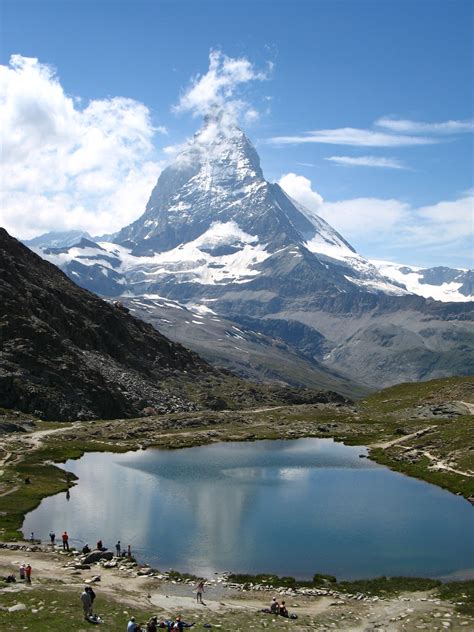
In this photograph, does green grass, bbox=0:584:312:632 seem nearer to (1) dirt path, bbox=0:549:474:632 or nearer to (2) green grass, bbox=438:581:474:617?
(1) dirt path, bbox=0:549:474:632

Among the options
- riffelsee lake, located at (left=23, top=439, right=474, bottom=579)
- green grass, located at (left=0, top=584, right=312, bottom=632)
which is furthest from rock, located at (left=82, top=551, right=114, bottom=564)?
green grass, located at (left=0, top=584, right=312, bottom=632)

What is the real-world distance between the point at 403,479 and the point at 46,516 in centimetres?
5811

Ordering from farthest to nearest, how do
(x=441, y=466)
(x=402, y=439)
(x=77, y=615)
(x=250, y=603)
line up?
1. (x=402, y=439)
2. (x=441, y=466)
3. (x=250, y=603)
4. (x=77, y=615)

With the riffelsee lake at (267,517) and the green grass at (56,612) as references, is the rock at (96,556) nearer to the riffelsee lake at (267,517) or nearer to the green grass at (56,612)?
the riffelsee lake at (267,517)

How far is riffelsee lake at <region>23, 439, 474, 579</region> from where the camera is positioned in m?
72.6

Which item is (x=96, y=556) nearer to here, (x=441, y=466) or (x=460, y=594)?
(x=460, y=594)

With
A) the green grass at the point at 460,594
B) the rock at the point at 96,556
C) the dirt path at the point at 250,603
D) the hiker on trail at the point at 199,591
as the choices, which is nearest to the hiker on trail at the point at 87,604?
the dirt path at the point at 250,603

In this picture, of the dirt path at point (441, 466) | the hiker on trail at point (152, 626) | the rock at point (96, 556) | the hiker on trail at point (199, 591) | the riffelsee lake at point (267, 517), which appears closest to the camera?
the hiker on trail at point (152, 626)

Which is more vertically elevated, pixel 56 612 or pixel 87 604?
pixel 87 604

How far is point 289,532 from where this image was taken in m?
82.8

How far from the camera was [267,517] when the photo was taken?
90250mm

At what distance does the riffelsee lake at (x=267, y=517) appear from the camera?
7256 cm

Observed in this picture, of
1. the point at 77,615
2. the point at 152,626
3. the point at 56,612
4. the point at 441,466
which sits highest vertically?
the point at 441,466

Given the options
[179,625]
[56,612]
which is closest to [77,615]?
[56,612]
